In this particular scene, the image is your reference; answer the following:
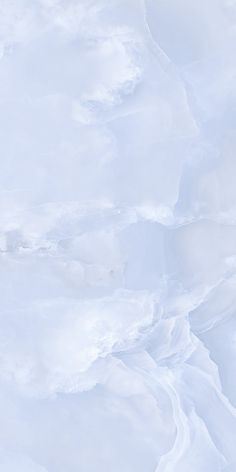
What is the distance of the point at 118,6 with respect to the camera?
1109 mm

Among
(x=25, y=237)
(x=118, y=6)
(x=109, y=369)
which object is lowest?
(x=109, y=369)

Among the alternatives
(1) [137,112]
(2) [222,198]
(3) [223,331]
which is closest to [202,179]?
(2) [222,198]

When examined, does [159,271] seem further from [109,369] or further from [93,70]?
[93,70]

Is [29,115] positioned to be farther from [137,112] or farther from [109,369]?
[109,369]

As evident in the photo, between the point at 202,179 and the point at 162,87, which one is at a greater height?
the point at 162,87

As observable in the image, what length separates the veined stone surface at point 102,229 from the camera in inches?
42.6

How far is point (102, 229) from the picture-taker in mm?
1104

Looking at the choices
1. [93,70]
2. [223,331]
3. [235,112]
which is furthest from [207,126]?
[223,331]

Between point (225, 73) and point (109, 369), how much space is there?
523mm

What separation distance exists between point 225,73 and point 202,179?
0.59 feet

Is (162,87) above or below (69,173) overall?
above

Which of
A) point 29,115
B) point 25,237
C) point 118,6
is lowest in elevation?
point 25,237

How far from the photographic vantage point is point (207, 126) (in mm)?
1126

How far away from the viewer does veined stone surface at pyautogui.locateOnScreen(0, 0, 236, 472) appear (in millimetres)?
1081
